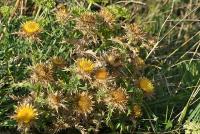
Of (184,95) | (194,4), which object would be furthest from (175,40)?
(184,95)

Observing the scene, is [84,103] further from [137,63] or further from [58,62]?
[137,63]

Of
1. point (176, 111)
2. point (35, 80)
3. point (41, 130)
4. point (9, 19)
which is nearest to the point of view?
point (35, 80)

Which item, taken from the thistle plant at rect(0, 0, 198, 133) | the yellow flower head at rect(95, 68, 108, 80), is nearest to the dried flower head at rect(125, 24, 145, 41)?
the thistle plant at rect(0, 0, 198, 133)

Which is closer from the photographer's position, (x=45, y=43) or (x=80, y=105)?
(x=80, y=105)

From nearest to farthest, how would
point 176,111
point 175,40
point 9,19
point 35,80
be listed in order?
point 35,80
point 9,19
point 176,111
point 175,40

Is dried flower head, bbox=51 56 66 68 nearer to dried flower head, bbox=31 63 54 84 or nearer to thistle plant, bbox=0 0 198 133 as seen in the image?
thistle plant, bbox=0 0 198 133

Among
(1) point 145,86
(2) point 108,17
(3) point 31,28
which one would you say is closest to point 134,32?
(2) point 108,17

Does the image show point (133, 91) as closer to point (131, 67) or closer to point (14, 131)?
point (131, 67)
